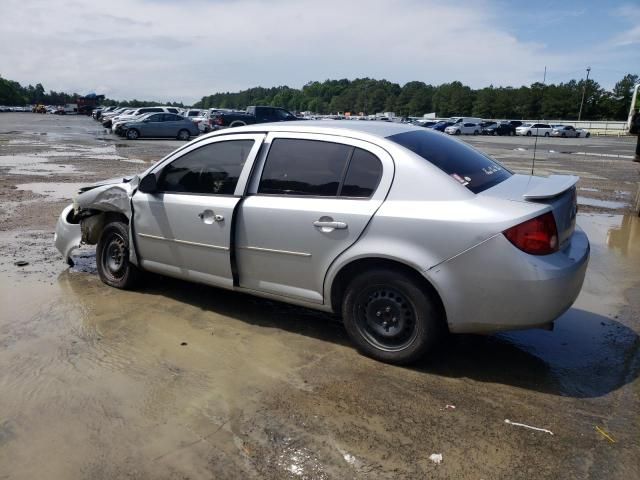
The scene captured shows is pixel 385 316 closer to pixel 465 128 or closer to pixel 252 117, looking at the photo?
pixel 252 117

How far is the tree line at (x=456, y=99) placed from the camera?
3868 inches

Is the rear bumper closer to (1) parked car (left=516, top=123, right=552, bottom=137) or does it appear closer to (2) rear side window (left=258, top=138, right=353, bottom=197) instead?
(2) rear side window (left=258, top=138, right=353, bottom=197)

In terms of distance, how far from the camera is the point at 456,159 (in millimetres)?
4070

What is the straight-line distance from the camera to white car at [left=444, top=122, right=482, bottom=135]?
54588 millimetres

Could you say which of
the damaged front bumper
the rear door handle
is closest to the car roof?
the rear door handle

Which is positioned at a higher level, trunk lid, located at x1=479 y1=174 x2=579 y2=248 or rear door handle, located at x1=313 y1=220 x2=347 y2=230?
trunk lid, located at x1=479 y1=174 x2=579 y2=248

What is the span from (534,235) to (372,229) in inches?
41.1

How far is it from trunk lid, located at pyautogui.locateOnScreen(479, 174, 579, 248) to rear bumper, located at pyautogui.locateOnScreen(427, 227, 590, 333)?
23 centimetres

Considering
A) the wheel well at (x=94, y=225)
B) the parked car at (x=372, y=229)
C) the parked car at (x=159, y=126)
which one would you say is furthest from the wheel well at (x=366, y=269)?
the parked car at (x=159, y=126)

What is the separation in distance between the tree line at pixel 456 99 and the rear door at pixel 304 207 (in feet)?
334

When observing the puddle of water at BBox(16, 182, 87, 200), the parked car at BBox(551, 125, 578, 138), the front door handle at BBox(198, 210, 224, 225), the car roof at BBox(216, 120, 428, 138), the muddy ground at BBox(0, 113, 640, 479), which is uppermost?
the car roof at BBox(216, 120, 428, 138)

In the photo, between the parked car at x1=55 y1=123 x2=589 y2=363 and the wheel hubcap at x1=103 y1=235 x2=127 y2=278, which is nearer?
the parked car at x1=55 y1=123 x2=589 y2=363

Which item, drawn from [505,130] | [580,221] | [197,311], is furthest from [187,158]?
[505,130]

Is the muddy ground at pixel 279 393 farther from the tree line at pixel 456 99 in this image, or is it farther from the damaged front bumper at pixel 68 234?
the tree line at pixel 456 99
